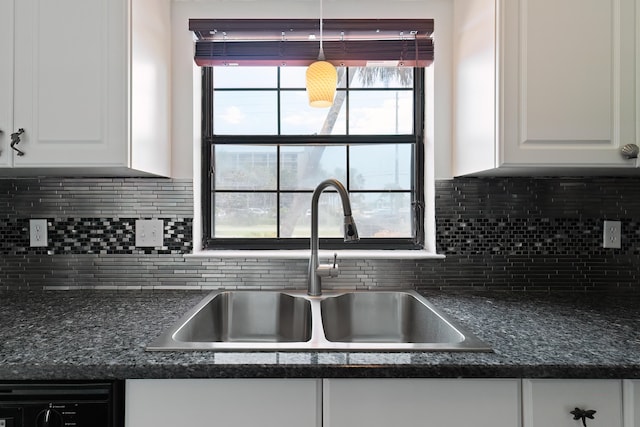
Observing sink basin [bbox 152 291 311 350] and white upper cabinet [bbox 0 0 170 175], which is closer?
white upper cabinet [bbox 0 0 170 175]

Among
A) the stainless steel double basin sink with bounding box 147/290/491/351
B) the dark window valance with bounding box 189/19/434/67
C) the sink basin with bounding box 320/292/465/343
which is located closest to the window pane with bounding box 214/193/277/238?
the stainless steel double basin sink with bounding box 147/290/491/351

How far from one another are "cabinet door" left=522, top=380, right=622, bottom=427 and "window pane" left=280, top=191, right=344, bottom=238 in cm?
101

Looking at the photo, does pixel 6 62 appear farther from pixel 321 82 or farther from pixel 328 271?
pixel 328 271

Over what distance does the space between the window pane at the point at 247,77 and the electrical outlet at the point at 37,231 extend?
0.97 meters

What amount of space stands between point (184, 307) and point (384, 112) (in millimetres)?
1223

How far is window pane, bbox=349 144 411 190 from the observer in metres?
1.68

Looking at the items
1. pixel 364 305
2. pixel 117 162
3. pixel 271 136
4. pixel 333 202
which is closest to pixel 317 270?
pixel 364 305

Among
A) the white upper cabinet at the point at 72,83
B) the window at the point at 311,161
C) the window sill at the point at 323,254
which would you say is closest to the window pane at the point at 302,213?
the window at the point at 311,161

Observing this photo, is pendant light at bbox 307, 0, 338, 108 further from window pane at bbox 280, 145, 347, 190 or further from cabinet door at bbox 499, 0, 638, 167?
cabinet door at bbox 499, 0, 638, 167

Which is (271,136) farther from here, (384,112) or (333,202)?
(384,112)

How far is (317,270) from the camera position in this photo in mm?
1381

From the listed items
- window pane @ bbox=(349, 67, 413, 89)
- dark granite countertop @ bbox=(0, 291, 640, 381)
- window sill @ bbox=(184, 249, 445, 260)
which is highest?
window pane @ bbox=(349, 67, 413, 89)

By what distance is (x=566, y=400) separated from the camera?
820 millimetres

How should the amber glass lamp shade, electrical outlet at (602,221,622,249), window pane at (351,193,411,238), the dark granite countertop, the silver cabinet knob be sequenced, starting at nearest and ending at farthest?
1. the dark granite countertop
2. the silver cabinet knob
3. the amber glass lamp shade
4. electrical outlet at (602,221,622,249)
5. window pane at (351,193,411,238)
